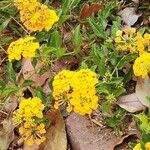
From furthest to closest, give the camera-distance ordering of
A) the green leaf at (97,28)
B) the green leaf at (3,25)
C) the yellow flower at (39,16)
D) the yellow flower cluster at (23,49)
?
the green leaf at (3,25) → the green leaf at (97,28) → the yellow flower at (39,16) → the yellow flower cluster at (23,49)

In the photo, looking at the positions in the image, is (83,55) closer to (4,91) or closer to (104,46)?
(104,46)

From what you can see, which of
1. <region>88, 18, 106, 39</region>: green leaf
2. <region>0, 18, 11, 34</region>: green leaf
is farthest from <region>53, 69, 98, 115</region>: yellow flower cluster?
<region>0, 18, 11, 34</region>: green leaf

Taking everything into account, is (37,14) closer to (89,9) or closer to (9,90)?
(9,90)

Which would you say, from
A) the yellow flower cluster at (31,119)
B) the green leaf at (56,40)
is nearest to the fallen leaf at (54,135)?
the yellow flower cluster at (31,119)

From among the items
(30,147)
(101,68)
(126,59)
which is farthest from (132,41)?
(30,147)

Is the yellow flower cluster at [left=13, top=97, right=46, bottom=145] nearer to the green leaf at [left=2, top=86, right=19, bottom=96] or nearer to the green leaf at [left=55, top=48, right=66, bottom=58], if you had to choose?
the green leaf at [left=2, top=86, right=19, bottom=96]

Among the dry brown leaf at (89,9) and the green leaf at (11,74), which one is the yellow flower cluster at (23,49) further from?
the dry brown leaf at (89,9)

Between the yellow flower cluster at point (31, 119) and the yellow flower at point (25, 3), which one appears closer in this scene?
the yellow flower cluster at point (31, 119)
